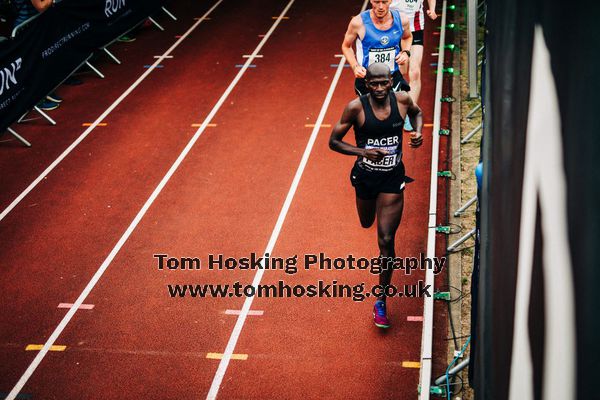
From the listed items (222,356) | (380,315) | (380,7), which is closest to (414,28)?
(380,7)

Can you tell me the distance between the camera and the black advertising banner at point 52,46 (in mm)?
10297

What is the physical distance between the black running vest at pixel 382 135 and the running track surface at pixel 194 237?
1557mm

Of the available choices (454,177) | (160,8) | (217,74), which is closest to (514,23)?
(454,177)

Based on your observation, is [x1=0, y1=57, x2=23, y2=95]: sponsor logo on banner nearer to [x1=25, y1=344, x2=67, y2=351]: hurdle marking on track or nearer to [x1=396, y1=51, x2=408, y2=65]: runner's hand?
[x1=25, y1=344, x2=67, y2=351]: hurdle marking on track

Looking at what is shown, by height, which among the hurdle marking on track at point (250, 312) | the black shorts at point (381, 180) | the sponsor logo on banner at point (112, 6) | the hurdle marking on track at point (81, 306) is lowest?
the hurdle marking on track at point (81, 306)

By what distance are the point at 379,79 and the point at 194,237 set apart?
3.38 metres

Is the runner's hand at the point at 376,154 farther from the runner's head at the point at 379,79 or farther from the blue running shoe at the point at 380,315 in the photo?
the blue running shoe at the point at 380,315

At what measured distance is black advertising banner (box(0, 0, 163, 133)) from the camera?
10.3m

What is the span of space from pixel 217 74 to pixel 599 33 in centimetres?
1233

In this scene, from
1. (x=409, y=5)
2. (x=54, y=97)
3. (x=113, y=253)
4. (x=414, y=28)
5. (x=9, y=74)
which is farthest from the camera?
(x=54, y=97)

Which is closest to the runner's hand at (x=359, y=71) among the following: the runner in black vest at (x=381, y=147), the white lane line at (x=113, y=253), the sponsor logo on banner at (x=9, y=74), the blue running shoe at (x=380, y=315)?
the runner in black vest at (x=381, y=147)

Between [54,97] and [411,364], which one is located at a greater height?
[54,97]

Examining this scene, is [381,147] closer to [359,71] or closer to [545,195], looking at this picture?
[359,71]

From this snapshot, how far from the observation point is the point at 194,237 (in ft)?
26.4
